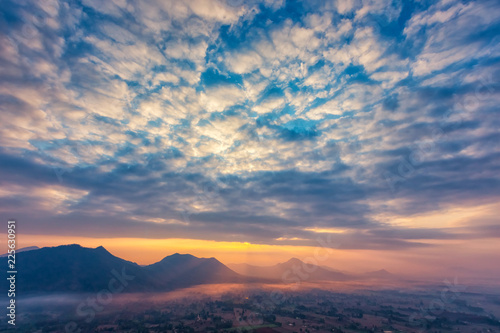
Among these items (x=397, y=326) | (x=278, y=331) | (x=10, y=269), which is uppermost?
(x=10, y=269)

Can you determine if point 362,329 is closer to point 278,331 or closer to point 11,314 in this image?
point 278,331

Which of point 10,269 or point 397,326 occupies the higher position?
point 10,269

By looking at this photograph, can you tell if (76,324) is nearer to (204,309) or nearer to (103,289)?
(204,309)

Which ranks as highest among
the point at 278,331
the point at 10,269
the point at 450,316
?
the point at 10,269

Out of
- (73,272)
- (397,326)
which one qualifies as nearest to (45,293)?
(73,272)

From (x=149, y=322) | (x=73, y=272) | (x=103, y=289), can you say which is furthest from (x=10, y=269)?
(x=149, y=322)

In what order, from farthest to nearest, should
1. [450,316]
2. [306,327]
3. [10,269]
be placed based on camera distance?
[10,269]
[450,316]
[306,327]

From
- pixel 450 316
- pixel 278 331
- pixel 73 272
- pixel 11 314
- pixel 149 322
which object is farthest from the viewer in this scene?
pixel 73 272

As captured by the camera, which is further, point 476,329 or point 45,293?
point 45,293

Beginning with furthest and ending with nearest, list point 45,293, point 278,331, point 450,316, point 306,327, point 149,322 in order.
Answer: point 45,293 → point 450,316 → point 149,322 → point 306,327 → point 278,331
